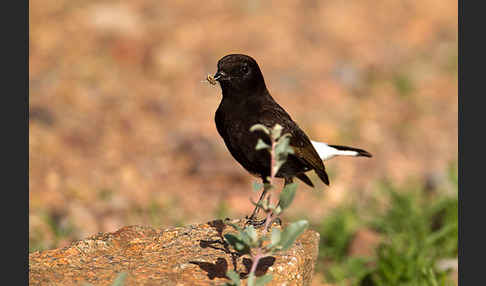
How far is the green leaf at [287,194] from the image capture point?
333 cm

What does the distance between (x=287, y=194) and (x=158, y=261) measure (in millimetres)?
1172

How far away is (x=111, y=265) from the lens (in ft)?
13.4

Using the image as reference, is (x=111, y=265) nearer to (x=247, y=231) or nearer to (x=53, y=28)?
(x=247, y=231)

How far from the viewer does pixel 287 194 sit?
3.35 metres

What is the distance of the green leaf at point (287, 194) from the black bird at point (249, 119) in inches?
61.7

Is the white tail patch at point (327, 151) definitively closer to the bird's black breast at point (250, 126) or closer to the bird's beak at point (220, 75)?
the bird's black breast at point (250, 126)

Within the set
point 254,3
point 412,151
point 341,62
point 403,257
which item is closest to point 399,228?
point 403,257

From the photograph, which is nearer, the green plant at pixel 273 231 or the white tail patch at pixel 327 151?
the green plant at pixel 273 231

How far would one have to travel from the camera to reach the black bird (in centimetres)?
500

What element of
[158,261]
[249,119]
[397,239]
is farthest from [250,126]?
[397,239]

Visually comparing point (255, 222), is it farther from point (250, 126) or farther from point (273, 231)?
point (273, 231)

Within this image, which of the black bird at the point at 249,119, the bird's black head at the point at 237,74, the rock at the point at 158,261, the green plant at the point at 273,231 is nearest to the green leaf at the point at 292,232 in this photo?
the green plant at the point at 273,231

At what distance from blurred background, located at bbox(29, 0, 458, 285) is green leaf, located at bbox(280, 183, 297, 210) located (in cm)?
289

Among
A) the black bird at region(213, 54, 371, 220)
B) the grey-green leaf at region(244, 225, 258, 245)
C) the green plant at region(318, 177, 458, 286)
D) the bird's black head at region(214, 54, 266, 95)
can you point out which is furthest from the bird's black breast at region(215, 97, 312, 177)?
the grey-green leaf at region(244, 225, 258, 245)
